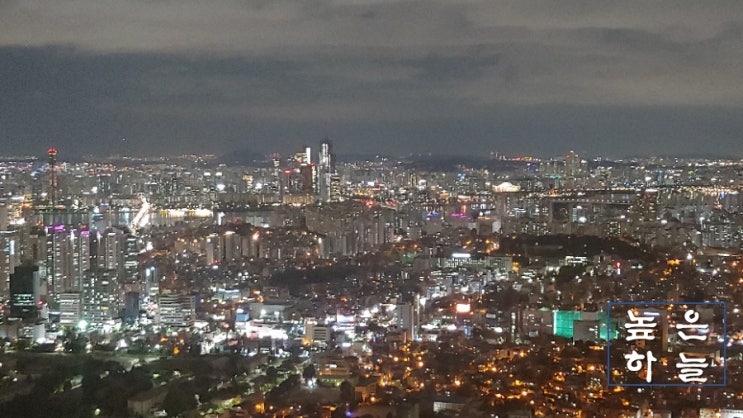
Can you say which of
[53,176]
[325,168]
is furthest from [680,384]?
[325,168]

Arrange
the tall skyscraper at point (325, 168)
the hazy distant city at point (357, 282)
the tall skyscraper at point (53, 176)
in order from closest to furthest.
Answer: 1. the hazy distant city at point (357, 282)
2. the tall skyscraper at point (53, 176)
3. the tall skyscraper at point (325, 168)

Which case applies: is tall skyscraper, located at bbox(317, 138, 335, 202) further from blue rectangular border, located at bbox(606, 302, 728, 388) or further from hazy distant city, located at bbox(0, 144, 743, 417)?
blue rectangular border, located at bbox(606, 302, 728, 388)

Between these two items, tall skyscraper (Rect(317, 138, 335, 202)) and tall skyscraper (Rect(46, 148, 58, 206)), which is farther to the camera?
tall skyscraper (Rect(317, 138, 335, 202))

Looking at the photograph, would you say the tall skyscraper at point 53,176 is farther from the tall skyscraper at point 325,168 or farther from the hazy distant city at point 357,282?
the tall skyscraper at point 325,168

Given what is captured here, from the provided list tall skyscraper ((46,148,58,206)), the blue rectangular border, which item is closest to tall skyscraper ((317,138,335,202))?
tall skyscraper ((46,148,58,206))

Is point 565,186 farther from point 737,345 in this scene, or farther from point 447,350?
point 737,345

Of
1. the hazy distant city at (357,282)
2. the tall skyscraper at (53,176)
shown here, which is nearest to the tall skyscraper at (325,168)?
the hazy distant city at (357,282)

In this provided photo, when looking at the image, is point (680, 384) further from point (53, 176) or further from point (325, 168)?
point (325, 168)

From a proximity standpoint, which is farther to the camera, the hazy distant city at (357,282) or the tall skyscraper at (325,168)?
the tall skyscraper at (325,168)

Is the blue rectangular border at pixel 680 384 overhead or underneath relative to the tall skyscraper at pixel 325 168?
underneath

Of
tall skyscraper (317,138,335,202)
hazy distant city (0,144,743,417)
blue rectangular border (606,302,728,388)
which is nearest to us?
blue rectangular border (606,302,728,388)

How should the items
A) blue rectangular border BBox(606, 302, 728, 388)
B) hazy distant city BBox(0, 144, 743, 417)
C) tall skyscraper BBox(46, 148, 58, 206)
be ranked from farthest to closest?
tall skyscraper BBox(46, 148, 58, 206) < hazy distant city BBox(0, 144, 743, 417) < blue rectangular border BBox(606, 302, 728, 388)
